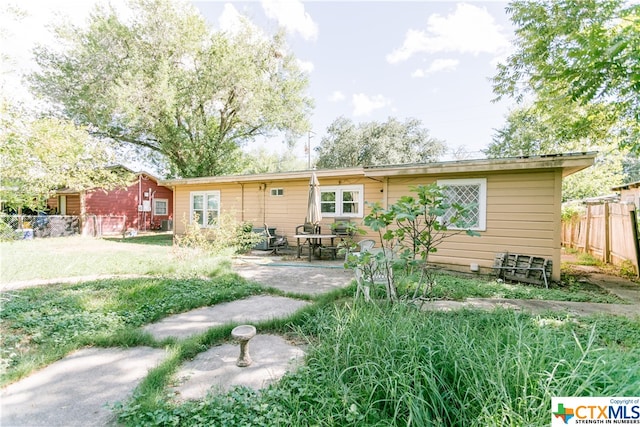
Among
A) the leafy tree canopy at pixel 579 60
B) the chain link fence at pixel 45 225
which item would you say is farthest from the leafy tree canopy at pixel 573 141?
the chain link fence at pixel 45 225

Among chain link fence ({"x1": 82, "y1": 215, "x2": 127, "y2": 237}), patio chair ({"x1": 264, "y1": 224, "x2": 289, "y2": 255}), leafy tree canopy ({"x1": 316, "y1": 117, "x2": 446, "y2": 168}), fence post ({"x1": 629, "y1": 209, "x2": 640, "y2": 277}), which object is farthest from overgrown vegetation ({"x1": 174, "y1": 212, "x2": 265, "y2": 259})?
leafy tree canopy ({"x1": 316, "y1": 117, "x2": 446, "y2": 168})

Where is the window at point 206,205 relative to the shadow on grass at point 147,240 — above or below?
above

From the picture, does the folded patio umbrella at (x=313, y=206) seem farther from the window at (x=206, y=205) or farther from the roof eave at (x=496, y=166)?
the window at (x=206, y=205)

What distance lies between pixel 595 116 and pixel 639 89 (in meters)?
3.46

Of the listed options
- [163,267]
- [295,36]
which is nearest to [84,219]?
[163,267]

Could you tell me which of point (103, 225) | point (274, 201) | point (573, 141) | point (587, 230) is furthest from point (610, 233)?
point (103, 225)

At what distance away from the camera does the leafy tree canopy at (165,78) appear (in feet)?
46.0

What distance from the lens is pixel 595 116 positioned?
6.31 meters

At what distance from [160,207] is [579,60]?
21470 mm

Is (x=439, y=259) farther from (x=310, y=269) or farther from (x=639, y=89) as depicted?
(x=639, y=89)

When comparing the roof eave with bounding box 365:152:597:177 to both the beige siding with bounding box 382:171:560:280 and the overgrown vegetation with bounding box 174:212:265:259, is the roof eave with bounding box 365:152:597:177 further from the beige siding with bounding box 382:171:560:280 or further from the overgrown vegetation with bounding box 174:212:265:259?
the overgrown vegetation with bounding box 174:212:265:259

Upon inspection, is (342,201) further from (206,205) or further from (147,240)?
(147,240)

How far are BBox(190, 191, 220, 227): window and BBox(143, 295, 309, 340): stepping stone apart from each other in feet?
27.2

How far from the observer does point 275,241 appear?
9.85 m
